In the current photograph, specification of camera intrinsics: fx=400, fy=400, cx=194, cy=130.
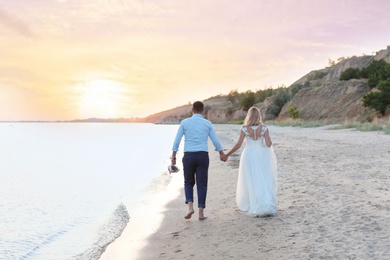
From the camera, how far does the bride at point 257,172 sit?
25.7 feet

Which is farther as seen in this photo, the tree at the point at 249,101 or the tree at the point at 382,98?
the tree at the point at 249,101

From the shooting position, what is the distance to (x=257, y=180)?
7.93m

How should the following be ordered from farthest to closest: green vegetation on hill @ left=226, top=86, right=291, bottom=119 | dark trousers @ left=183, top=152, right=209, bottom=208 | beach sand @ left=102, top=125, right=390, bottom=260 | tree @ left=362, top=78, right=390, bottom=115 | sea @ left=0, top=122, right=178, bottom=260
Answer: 1. green vegetation on hill @ left=226, top=86, right=291, bottom=119
2. tree @ left=362, top=78, right=390, bottom=115
3. sea @ left=0, top=122, right=178, bottom=260
4. dark trousers @ left=183, top=152, right=209, bottom=208
5. beach sand @ left=102, top=125, right=390, bottom=260

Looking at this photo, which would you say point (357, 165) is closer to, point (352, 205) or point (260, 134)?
point (352, 205)

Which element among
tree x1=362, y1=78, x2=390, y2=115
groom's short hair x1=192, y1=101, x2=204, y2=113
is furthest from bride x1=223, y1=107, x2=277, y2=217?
tree x1=362, y1=78, x2=390, y2=115

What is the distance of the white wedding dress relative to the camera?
307 inches

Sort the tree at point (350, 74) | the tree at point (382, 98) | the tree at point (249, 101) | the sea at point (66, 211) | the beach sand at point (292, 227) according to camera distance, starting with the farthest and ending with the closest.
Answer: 1. the tree at point (249, 101)
2. the tree at point (350, 74)
3. the tree at point (382, 98)
4. the sea at point (66, 211)
5. the beach sand at point (292, 227)

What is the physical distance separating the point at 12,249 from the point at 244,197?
4.78 metres

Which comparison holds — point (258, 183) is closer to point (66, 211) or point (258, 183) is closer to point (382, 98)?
point (66, 211)

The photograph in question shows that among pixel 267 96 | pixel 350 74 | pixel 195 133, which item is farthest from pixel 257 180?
pixel 267 96

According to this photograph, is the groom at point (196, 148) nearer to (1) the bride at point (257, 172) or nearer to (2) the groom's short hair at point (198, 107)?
(2) the groom's short hair at point (198, 107)

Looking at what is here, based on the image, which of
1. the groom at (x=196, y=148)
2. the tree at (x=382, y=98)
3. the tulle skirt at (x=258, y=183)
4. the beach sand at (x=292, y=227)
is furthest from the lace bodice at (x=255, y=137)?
the tree at (x=382, y=98)

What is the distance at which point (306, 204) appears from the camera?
8523mm

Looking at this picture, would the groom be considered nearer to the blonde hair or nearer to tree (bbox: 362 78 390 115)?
the blonde hair
